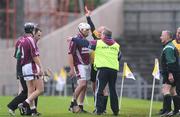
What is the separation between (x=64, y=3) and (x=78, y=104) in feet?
72.7

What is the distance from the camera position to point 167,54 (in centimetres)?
1869

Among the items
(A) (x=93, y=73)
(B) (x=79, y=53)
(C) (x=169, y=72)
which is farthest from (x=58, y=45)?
(C) (x=169, y=72)

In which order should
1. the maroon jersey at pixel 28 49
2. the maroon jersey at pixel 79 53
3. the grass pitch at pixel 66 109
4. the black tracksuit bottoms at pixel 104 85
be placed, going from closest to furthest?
the maroon jersey at pixel 28 49 → the black tracksuit bottoms at pixel 104 85 → the grass pitch at pixel 66 109 → the maroon jersey at pixel 79 53

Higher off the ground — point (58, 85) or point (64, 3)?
point (64, 3)

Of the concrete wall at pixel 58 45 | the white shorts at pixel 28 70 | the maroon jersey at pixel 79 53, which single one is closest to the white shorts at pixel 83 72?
the maroon jersey at pixel 79 53

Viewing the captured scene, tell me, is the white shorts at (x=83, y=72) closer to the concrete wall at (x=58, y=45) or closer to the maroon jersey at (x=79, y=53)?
the maroon jersey at (x=79, y=53)

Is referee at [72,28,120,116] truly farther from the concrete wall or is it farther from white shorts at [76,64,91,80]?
the concrete wall

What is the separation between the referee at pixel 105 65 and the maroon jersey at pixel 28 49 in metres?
1.52

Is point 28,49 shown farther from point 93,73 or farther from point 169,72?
point 169,72

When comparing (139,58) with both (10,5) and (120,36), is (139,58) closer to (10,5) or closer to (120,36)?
(120,36)

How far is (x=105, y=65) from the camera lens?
60.6 feet

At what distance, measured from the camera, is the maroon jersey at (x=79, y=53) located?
1912 centimetres

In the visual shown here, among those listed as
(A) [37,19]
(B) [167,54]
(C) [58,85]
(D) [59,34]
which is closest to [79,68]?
(B) [167,54]

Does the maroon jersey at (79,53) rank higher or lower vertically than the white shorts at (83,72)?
higher
